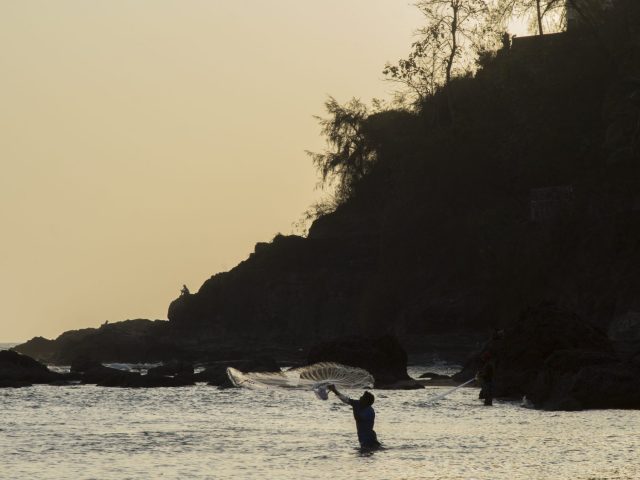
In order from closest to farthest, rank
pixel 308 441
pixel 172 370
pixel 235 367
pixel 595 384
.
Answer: pixel 308 441 < pixel 595 384 < pixel 235 367 < pixel 172 370

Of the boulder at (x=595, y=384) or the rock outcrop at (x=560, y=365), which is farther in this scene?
the rock outcrop at (x=560, y=365)

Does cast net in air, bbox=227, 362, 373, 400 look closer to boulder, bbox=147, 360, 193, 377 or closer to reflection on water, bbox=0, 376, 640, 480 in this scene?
reflection on water, bbox=0, 376, 640, 480

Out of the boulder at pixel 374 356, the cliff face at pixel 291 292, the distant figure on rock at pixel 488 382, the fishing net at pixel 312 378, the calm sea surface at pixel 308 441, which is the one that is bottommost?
the calm sea surface at pixel 308 441

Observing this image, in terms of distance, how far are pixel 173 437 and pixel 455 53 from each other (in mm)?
75335

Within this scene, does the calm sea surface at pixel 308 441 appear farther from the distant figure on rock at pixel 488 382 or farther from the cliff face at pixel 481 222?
the cliff face at pixel 481 222

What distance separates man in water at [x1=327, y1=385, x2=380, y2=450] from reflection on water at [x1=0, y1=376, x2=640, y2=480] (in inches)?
18.0

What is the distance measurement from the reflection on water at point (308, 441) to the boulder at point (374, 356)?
19.5 ft

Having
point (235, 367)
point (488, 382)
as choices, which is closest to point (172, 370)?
point (235, 367)

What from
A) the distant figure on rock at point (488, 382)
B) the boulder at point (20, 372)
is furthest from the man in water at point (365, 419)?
the boulder at point (20, 372)

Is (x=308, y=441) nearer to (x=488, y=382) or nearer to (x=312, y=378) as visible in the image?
(x=312, y=378)

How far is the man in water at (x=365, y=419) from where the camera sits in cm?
3566

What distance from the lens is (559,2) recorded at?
106 metres

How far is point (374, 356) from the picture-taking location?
227ft

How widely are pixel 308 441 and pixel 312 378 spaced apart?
10953mm
